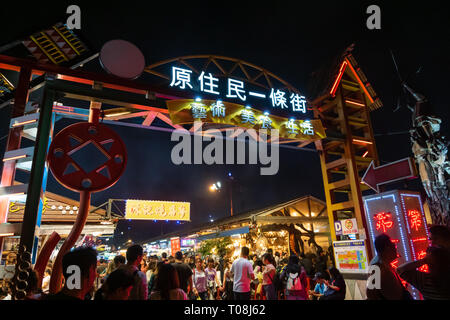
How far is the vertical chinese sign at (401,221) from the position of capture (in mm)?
6914

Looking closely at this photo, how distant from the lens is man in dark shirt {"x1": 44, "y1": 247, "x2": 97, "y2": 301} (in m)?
2.38

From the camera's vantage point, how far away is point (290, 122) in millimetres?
9070

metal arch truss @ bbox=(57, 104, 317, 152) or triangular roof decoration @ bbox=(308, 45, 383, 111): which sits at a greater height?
triangular roof decoration @ bbox=(308, 45, 383, 111)

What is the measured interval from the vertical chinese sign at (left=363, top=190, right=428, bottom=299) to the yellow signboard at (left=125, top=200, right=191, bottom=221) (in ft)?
42.5

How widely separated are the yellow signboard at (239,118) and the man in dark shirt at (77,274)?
205 inches

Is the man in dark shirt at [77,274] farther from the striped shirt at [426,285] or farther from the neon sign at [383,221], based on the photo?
the neon sign at [383,221]

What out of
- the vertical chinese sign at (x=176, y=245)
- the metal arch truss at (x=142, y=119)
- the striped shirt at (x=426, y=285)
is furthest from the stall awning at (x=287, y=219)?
the striped shirt at (x=426, y=285)

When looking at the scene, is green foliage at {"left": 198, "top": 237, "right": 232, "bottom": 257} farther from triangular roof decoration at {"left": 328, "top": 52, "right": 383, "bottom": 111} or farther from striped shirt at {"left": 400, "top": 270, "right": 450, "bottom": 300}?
striped shirt at {"left": 400, "top": 270, "right": 450, "bottom": 300}

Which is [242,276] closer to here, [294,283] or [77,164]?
[294,283]

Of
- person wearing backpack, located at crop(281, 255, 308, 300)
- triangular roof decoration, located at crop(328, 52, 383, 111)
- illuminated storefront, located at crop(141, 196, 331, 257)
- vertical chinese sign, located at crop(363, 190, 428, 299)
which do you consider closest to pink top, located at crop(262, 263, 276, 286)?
person wearing backpack, located at crop(281, 255, 308, 300)

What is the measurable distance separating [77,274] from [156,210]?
1589 centimetres
